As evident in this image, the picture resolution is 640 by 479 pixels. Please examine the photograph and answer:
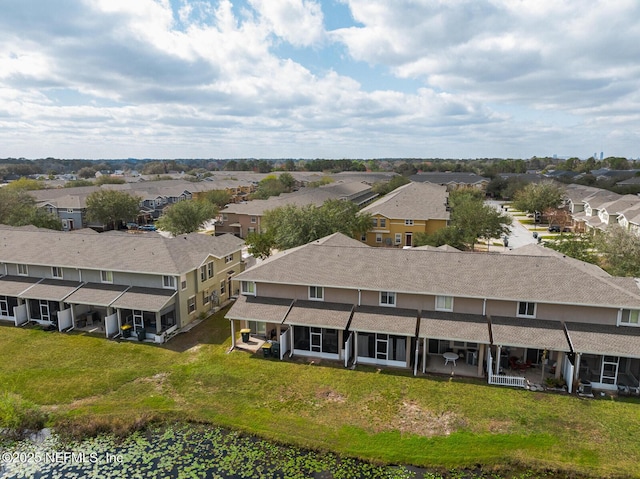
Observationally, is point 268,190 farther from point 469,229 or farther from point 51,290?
point 51,290

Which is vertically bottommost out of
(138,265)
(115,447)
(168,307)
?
(115,447)

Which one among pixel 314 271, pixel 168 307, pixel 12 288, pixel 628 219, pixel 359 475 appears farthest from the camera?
pixel 628 219

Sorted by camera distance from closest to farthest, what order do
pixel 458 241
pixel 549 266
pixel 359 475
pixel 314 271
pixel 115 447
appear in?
1. pixel 359 475
2. pixel 115 447
3. pixel 549 266
4. pixel 314 271
5. pixel 458 241

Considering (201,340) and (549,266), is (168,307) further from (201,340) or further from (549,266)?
(549,266)

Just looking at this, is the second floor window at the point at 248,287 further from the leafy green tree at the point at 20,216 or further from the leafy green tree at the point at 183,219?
the leafy green tree at the point at 20,216

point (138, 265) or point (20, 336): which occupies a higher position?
point (138, 265)

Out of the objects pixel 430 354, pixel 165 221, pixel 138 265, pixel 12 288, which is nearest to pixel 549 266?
pixel 430 354

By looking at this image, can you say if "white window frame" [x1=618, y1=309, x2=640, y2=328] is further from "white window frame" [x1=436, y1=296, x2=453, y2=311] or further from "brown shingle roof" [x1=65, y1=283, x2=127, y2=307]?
"brown shingle roof" [x1=65, y1=283, x2=127, y2=307]

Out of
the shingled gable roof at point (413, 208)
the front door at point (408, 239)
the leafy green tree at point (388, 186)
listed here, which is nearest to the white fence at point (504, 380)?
the shingled gable roof at point (413, 208)
